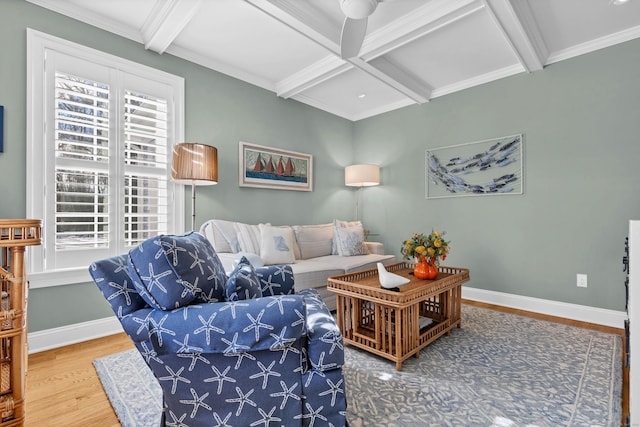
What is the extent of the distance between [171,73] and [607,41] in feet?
13.8

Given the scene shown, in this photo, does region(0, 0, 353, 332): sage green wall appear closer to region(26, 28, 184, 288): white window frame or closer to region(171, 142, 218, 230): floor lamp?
region(26, 28, 184, 288): white window frame

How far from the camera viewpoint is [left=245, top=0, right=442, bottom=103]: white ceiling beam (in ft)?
7.48

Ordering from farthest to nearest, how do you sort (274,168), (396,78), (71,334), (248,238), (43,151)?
(274,168), (396,78), (248,238), (71,334), (43,151)

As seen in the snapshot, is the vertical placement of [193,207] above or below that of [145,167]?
below

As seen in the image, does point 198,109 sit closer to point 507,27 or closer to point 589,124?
point 507,27

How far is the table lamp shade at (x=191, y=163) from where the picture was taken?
8.78 ft

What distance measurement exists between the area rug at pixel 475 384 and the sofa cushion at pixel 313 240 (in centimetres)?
151

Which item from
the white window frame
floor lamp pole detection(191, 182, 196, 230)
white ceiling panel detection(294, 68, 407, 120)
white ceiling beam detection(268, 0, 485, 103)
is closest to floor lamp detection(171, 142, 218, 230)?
floor lamp pole detection(191, 182, 196, 230)

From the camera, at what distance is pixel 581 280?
9.78ft

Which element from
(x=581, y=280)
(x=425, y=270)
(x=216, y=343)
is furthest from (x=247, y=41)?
(x=581, y=280)

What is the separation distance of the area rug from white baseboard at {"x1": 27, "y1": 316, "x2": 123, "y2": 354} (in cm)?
50

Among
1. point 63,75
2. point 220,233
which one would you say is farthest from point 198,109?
point 220,233

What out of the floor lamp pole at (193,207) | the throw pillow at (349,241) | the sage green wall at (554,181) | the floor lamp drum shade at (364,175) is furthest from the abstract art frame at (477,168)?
the floor lamp pole at (193,207)

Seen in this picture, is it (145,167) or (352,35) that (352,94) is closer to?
(352,35)
